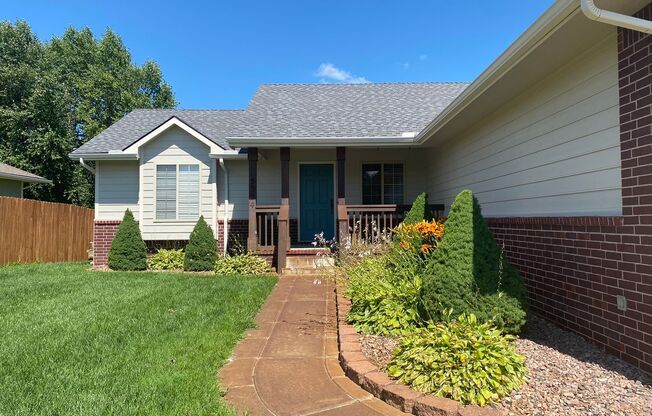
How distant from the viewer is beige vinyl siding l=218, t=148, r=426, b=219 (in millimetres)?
10609

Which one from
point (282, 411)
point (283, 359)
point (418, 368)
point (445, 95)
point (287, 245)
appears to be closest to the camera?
point (282, 411)

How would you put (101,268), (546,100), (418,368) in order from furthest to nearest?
1. (101,268)
2. (546,100)
3. (418,368)

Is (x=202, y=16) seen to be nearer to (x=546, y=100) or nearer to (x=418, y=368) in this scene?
(x=546, y=100)

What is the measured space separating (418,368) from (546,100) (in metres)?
3.63

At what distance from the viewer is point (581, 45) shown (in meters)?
3.83

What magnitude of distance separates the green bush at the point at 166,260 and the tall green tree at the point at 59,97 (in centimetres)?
1678

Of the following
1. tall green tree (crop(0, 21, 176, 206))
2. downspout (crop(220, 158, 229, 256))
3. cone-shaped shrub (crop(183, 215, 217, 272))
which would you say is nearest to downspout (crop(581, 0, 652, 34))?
cone-shaped shrub (crop(183, 215, 217, 272))

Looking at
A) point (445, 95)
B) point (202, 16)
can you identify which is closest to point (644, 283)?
point (445, 95)

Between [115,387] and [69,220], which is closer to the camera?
[115,387]

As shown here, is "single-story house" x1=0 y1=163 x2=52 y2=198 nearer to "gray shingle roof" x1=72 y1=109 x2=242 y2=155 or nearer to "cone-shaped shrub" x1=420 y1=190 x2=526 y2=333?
"gray shingle roof" x1=72 y1=109 x2=242 y2=155

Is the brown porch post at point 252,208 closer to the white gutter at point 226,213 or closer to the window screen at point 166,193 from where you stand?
the white gutter at point 226,213

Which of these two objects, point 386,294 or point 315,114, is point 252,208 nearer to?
point 315,114

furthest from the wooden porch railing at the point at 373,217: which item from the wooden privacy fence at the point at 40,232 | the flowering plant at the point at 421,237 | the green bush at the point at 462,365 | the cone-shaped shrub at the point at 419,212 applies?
the wooden privacy fence at the point at 40,232

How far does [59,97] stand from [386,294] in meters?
26.5
